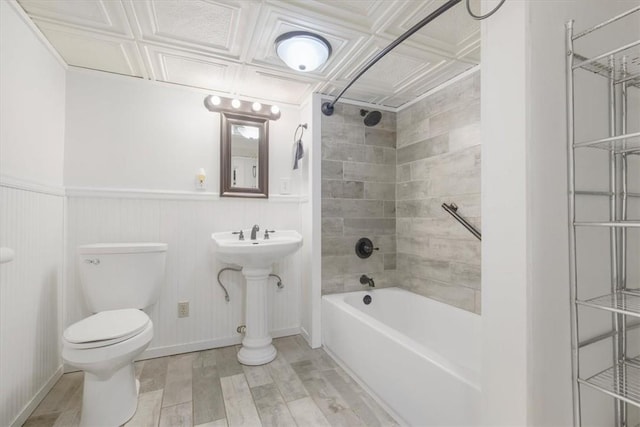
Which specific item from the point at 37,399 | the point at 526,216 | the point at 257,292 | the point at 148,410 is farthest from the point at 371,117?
the point at 37,399

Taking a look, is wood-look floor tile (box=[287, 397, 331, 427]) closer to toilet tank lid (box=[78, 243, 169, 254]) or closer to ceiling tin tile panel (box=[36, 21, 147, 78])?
toilet tank lid (box=[78, 243, 169, 254])

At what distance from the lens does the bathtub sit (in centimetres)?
125

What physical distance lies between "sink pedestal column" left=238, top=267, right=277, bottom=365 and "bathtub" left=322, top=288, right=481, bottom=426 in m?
0.49

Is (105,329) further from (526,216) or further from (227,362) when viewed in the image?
(526,216)

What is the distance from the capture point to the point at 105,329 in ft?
4.92

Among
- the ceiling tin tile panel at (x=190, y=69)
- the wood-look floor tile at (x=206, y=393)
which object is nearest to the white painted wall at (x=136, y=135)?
the ceiling tin tile panel at (x=190, y=69)

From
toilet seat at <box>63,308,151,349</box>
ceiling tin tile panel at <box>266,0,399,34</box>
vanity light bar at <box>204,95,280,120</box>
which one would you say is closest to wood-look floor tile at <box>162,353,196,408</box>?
toilet seat at <box>63,308,151,349</box>

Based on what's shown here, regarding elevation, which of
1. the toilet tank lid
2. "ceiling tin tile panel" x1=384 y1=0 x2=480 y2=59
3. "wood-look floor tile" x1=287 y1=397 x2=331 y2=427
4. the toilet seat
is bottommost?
"wood-look floor tile" x1=287 y1=397 x2=331 y2=427

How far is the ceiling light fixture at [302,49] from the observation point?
5.39 ft

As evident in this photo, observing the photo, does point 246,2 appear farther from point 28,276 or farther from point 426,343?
point 426,343

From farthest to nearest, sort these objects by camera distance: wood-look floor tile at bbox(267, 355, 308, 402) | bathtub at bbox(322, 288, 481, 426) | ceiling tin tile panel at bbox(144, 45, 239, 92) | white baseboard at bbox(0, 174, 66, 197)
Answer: ceiling tin tile panel at bbox(144, 45, 239, 92), wood-look floor tile at bbox(267, 355, 308, 402), white baseboard at bbox(0, 174, 66, 197), bathtub at bbox(322, 288, 481, 426)

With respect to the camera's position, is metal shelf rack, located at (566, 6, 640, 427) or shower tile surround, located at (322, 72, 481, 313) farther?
shower tile surround, located at (322, 72, 481, 313)

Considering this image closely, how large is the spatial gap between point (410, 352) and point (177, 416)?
128cm

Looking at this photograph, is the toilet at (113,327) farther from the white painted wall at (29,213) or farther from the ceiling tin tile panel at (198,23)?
the ceiling tin tile panel at (198,23)
